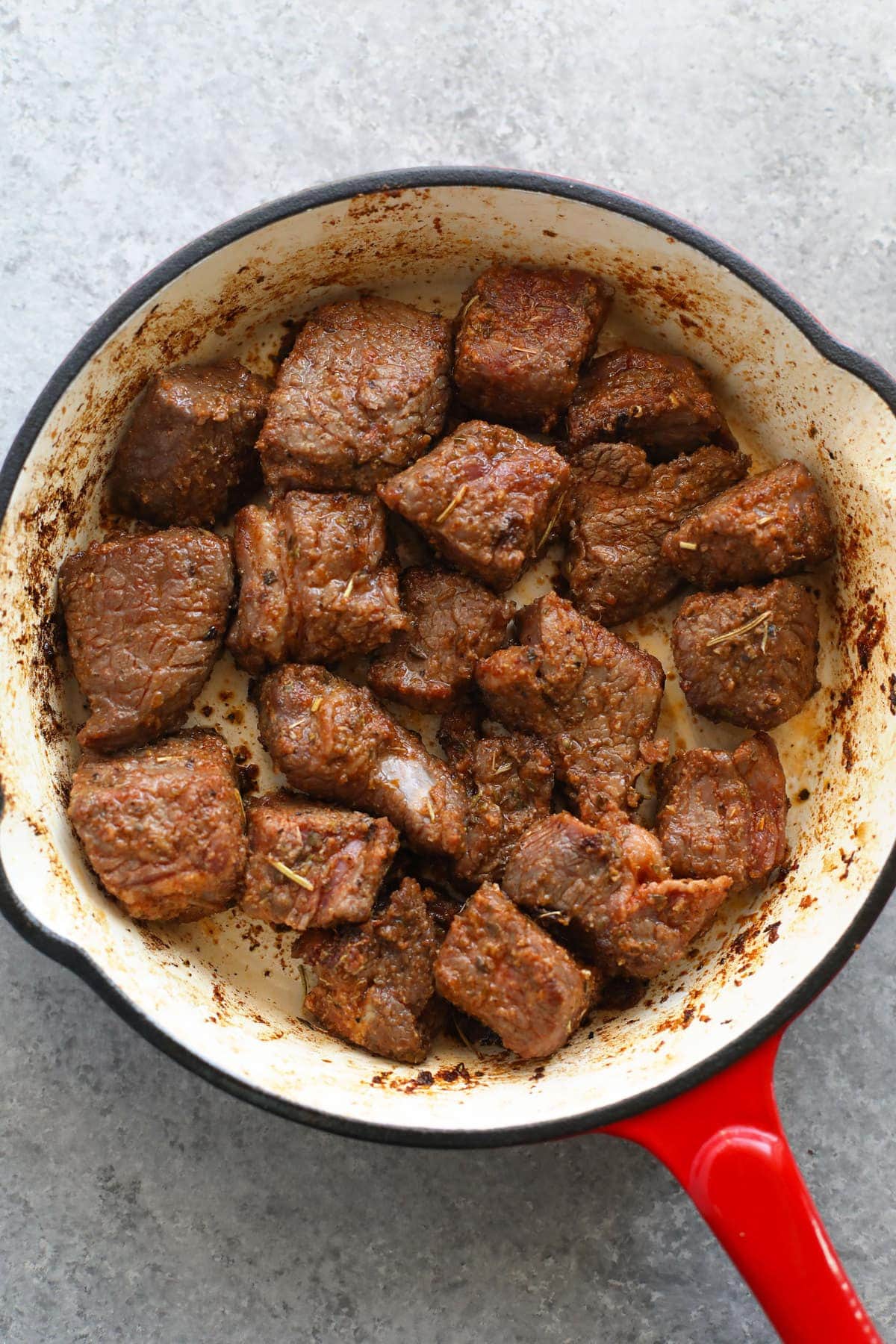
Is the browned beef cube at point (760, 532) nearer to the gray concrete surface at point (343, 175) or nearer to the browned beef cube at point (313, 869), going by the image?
the gray concrete surface at point (343, 175)

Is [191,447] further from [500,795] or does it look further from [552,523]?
[500,795]

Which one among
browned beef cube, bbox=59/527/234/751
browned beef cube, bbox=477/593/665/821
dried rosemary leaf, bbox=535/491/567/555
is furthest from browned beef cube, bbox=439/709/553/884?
browned beef cube, bbox=59/527/234/751

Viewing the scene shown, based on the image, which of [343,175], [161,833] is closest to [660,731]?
[161,833]

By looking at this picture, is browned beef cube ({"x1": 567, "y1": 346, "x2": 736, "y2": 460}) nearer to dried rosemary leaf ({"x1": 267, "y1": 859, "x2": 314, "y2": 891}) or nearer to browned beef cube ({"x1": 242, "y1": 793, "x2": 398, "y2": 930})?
browned beef cube ({"x1": 242, "y1": 793, "x2": 398, "y2": 930})

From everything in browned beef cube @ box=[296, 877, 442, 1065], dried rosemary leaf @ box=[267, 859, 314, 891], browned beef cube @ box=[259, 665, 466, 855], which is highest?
browned beef cube @ box=[259, 665, 466, 855]

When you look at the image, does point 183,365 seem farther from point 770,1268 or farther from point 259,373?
point 770,1268
